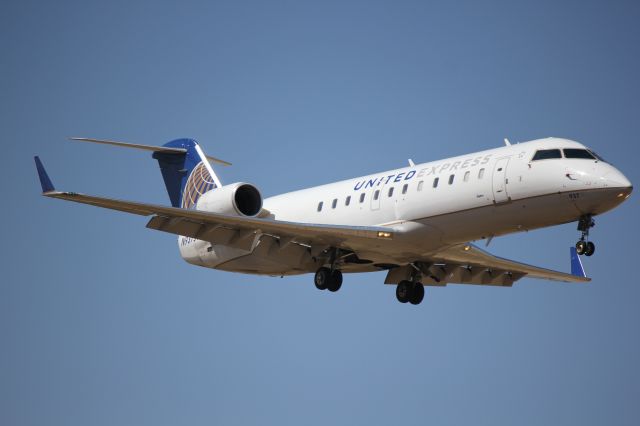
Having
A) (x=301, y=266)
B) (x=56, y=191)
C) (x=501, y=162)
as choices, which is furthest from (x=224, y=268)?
(x=501, y=162)

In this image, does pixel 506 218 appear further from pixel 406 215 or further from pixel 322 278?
pixel 322 278

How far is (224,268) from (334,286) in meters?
3.72

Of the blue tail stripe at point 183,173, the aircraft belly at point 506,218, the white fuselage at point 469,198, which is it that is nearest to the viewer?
the white fuselage at point 469,198

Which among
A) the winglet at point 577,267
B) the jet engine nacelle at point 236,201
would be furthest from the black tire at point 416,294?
the winglet at point 577,267

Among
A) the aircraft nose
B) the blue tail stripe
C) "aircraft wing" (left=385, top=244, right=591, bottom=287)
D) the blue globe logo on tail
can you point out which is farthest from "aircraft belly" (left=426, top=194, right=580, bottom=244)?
the blue tail stripe

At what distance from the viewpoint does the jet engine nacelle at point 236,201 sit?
24797mm

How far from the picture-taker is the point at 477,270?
27.5m

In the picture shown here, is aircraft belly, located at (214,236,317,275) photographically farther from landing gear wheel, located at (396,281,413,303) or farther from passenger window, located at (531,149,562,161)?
passenger window, located at (531,149,562,161)

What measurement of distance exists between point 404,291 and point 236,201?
4.85 metres

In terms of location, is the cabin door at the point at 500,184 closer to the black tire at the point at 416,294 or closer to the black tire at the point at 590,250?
the black tire at the point at 590,250

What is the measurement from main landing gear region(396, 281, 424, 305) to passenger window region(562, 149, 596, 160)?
20.1ft

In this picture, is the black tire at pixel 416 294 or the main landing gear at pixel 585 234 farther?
the black tire at pixel 416 294

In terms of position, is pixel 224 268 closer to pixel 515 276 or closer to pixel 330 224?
pixel 330 224

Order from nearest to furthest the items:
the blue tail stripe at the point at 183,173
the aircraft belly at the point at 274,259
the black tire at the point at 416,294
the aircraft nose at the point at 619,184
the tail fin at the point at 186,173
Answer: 1. the aircraft nose at the point at 619,184
2. the aircraft belly at the point at 274,259
3. the black tire at the point at 416,294
4. the tail fin at the point at 186,173
5. the blue tail stripe at the point at 183,173
